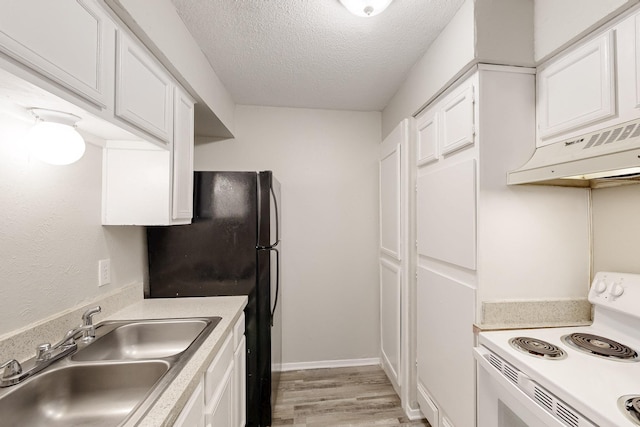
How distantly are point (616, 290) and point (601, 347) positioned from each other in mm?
259

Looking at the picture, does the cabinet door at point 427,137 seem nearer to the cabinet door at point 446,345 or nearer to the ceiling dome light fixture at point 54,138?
the cabinet door at point 446,345

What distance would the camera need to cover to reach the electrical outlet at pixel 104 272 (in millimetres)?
1437

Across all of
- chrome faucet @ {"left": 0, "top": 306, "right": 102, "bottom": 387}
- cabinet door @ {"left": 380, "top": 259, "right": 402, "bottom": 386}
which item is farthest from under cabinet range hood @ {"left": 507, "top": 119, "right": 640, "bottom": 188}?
chrome faucet @ {"left": 0, "top": 306, "right": 102, "bottom": 387}

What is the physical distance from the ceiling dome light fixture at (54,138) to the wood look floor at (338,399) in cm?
205

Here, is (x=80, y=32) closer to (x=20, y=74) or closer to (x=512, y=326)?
(x=20, y=74)

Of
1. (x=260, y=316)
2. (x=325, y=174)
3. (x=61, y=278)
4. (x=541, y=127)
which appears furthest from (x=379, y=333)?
(x=61, y=278)

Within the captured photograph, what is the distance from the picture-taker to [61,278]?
1.20 meters

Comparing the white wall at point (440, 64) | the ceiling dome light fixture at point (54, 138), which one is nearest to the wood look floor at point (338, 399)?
the ceiling dome light fixture at point (54, 138)

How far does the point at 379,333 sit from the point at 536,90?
2313 mm

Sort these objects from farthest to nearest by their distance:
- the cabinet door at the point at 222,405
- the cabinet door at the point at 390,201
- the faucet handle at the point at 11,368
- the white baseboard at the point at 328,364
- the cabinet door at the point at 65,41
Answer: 1. the white baseboard at the point at 328,364
2. the cabinet door at the point at 390,201
3. the cabinet door at the point at 222,405
4. the faucet handle at the point at 11,368
5. the cabinet door at the point at 65,41

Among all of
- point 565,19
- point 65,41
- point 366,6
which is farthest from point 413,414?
point 65,41

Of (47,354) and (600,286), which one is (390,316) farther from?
(47,354)

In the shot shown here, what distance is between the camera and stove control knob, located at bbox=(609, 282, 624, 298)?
1170mm

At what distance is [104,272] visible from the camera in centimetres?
147
